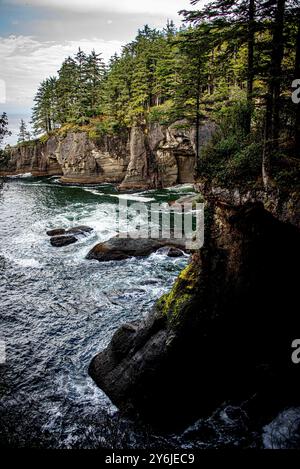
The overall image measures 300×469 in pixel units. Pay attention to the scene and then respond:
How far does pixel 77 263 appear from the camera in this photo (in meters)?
19.2

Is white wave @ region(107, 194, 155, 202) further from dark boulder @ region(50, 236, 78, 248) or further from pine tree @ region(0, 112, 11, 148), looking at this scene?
pine tree @ region(0, 112, 11, 148)

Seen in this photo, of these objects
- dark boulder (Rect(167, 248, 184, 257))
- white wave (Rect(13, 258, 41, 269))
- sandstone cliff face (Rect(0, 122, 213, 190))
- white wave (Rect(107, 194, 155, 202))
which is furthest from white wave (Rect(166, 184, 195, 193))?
white wave (Rect(13, 258, 41, 269))

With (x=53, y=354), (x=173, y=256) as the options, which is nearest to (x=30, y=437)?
(x=53, y=354)

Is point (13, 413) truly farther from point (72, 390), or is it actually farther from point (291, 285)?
point (291, 285)

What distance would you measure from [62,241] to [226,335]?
17.0 metres

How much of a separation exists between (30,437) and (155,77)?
49.6 metres

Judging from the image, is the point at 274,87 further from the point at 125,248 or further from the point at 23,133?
the point at 23,133

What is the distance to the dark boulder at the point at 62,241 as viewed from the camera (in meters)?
22.5

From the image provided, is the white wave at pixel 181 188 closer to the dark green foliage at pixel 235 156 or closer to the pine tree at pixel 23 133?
the dark green foliage at pixel 235 156

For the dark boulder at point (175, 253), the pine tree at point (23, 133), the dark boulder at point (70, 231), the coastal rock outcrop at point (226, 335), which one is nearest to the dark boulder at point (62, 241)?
the dark boulder at point (70, 231)

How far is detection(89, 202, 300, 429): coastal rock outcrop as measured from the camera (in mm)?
8438
